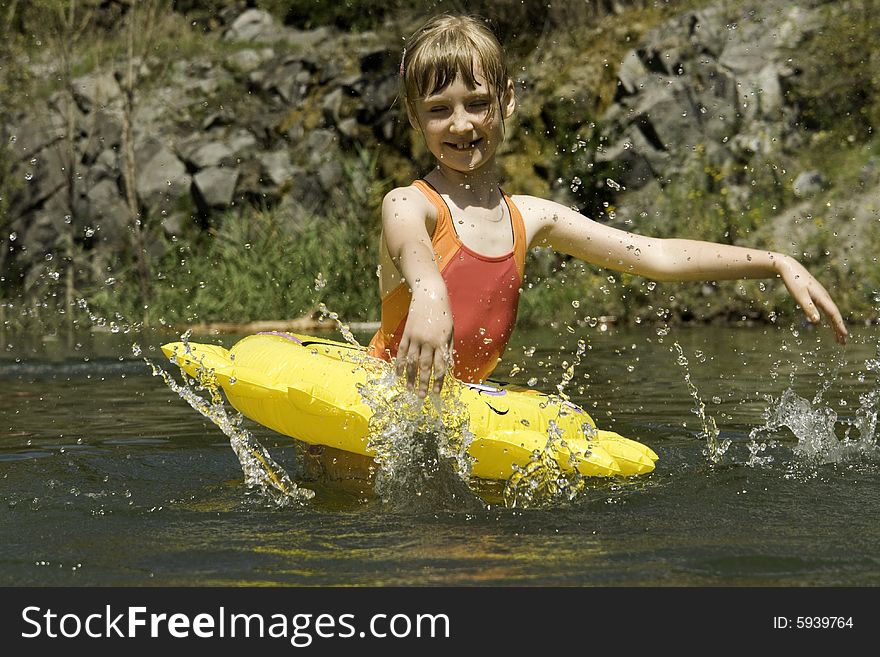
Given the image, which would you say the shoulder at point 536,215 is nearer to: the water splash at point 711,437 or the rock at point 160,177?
the water splash at point 711,437

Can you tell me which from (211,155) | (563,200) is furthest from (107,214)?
(563,200)

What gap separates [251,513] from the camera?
322 centimetres

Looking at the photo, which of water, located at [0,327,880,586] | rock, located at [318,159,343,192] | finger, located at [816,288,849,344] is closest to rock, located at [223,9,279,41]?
rock, located at [318,159,343,192]

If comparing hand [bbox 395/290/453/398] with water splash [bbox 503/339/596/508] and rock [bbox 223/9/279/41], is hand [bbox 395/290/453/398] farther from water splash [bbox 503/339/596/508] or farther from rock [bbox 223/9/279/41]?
rock [bbox 223/9/279/41]

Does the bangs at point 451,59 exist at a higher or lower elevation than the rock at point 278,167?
lower

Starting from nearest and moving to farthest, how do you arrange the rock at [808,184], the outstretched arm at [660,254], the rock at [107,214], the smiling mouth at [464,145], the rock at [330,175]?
the outstretched arm at [660,254] → the smiling mouth at [464,145] → the rock at [808,184] → the rock at [330,175] → the rock at [107,214]

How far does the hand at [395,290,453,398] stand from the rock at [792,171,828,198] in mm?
9440

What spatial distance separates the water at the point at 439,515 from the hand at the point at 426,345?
385 mm

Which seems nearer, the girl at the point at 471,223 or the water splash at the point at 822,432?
the girl at the point at 471,223

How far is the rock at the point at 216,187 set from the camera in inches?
525

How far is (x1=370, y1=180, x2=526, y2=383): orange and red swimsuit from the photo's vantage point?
3.48 m

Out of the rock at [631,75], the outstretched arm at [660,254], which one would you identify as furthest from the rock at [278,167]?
the outstretched arm at [660,254]
